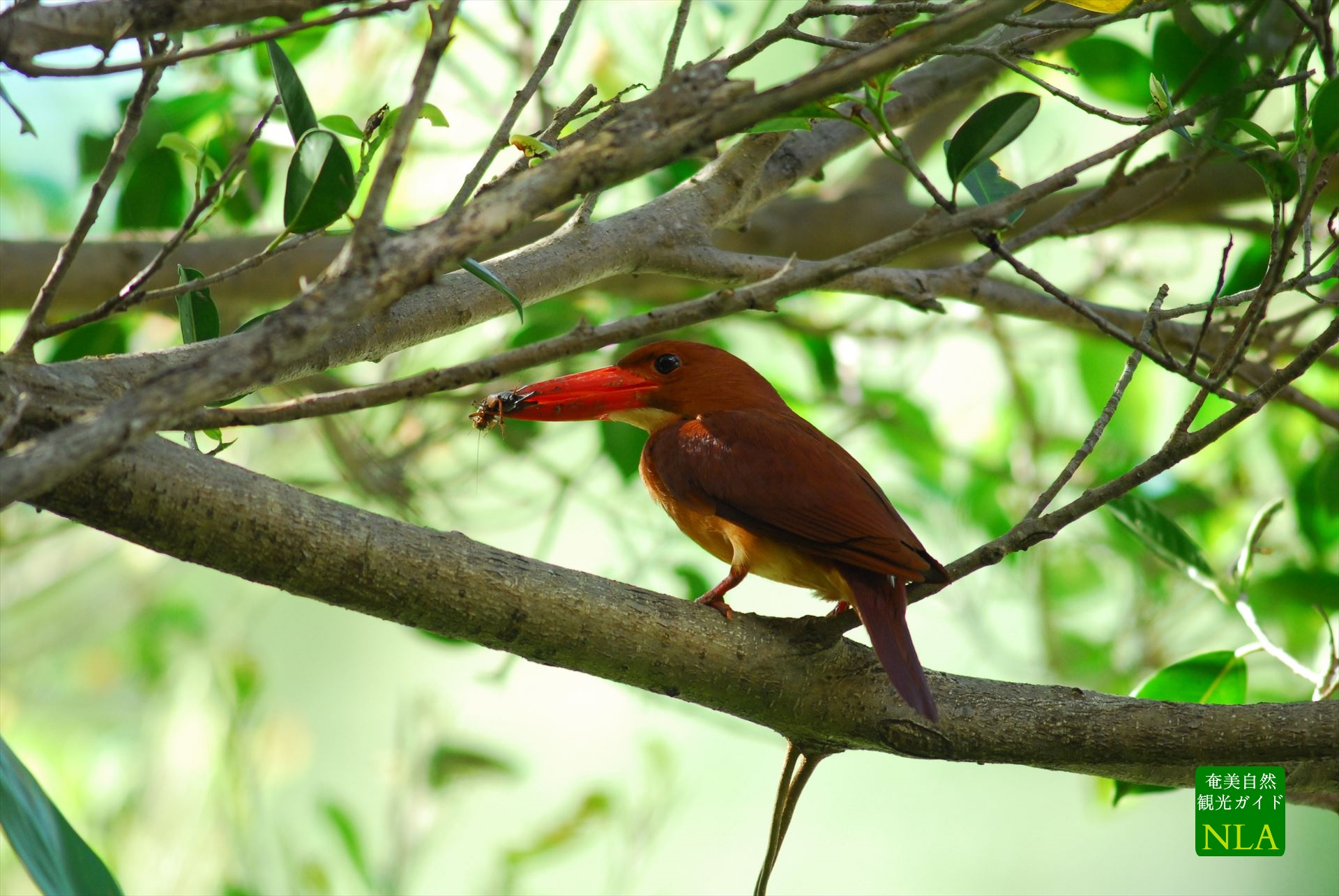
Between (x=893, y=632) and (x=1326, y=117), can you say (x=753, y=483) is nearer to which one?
(x=893, y=632)

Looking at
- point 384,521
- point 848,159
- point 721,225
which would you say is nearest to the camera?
point 384,521

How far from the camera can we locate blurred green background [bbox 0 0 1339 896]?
9.81ft

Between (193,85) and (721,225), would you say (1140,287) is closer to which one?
(721,225)

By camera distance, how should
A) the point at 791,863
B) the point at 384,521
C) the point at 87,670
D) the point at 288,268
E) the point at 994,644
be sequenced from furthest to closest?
the point at 87,670
the point at 791,863
the point at 994,644
the point at 288,268
the point at 384,521

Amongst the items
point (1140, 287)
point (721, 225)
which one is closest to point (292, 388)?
point (721, 225)

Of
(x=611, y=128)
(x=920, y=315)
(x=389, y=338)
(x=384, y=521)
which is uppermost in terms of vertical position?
(x=920, y=315)

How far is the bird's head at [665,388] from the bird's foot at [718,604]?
50 cm

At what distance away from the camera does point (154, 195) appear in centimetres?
241

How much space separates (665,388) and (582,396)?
0.18 m

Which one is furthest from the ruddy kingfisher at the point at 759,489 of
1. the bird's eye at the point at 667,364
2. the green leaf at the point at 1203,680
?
the green leaf at the point at 1203,680

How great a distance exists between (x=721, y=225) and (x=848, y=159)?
2.28m

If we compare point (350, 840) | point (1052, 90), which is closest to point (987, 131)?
point (1052, 90)

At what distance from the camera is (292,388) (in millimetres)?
2949

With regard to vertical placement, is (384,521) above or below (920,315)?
below
